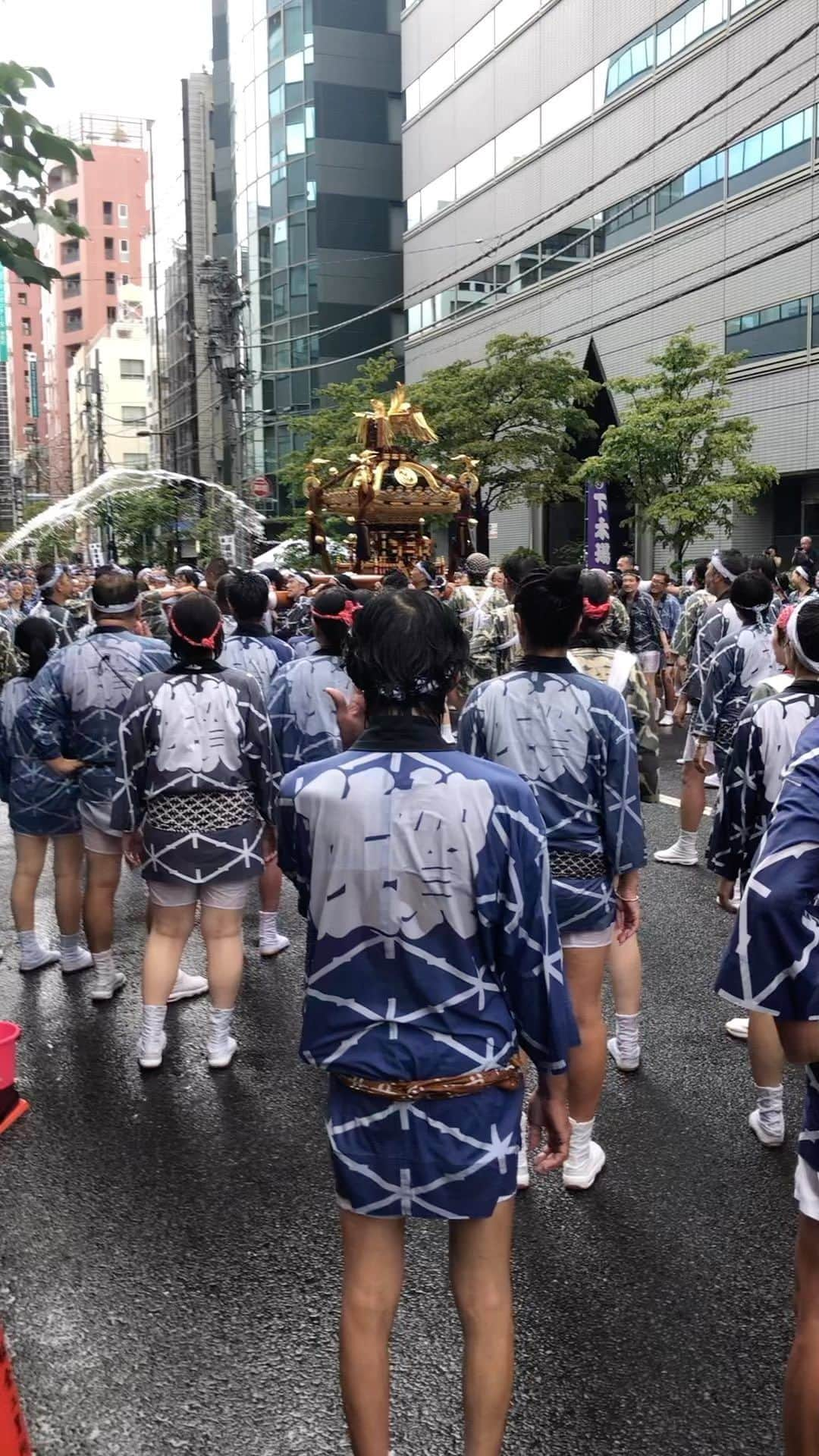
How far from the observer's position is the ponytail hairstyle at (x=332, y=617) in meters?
5.20

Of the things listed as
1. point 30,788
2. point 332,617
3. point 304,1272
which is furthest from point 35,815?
point 304,1272

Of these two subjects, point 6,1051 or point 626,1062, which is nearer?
point 6,1051

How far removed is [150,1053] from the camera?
461 centimetres

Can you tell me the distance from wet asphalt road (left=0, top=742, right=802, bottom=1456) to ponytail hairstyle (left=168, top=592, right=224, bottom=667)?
65.1 inches

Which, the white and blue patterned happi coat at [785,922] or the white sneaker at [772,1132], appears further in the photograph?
the white sneaker at [772,1132]

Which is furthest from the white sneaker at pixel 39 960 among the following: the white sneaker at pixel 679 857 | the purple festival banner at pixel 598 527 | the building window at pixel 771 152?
the building window at pixel 771 152

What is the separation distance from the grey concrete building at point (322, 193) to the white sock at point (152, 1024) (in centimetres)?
3804

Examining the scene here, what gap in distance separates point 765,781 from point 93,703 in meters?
3.06

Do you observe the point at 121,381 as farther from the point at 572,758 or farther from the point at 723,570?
the point at 572,758

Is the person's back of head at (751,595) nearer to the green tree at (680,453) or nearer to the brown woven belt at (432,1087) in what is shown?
the brown woven belt at (432,1087)

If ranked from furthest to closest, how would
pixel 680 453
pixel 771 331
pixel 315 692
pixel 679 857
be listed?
pixel 771 331 → pixel 680 453 → pixel 679 857 → pixel 315 692

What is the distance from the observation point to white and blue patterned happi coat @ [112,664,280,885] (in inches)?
171

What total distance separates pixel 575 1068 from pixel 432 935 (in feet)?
5.33

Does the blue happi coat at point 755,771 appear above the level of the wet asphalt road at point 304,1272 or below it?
above
